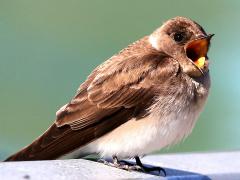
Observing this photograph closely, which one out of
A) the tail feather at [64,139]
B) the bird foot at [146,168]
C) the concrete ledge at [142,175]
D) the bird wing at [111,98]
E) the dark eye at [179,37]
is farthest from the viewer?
the dark eye at [179,37]

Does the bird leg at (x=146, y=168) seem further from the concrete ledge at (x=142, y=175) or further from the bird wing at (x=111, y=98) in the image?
the bird wing at (x=111, y=98)

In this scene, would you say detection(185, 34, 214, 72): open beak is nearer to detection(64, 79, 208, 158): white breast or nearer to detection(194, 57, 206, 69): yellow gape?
detection(194, 57, 206, 69): yellow gape

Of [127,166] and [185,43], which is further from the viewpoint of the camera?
[185,43]

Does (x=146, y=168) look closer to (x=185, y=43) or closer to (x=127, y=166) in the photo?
(x=127, y=166)

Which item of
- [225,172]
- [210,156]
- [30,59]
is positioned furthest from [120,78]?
[30,59]

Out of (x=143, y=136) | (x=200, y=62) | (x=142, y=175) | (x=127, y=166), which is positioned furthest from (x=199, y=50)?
(x=142, y=175)

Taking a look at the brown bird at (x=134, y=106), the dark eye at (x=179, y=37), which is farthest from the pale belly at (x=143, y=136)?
the dark eye at (x=179, y=37)
